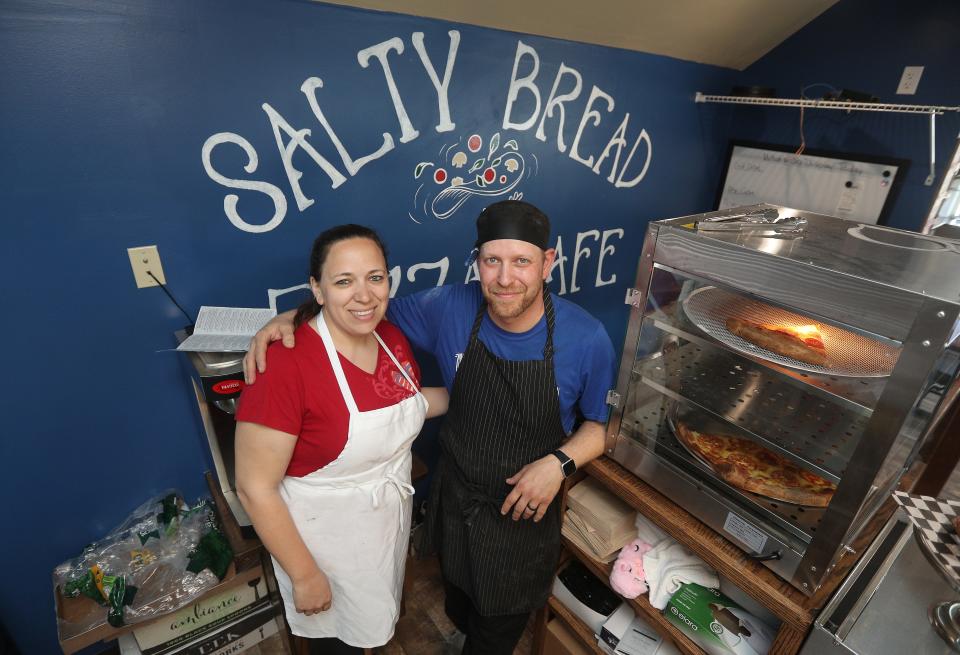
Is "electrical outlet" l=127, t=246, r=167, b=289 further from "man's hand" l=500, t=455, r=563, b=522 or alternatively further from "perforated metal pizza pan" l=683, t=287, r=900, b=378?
"perforated metal pizza pan" l=683, t=287, r=900, b=378

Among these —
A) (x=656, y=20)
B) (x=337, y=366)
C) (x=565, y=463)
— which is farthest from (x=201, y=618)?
(x=656, y=20)

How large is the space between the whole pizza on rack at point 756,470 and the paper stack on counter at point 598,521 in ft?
1.24

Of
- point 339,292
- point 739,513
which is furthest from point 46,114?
point 739,513

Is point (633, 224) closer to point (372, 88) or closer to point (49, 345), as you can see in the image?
point (372, 88)

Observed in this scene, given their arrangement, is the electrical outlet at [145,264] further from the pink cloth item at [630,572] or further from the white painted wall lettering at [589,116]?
the white painted wall lettering at [589,116]

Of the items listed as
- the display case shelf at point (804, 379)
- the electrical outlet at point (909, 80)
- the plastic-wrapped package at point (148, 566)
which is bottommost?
the plastic-wrapped package at point (148, 566)

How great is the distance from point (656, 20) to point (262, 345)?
234cm

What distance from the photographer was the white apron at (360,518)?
1.38m

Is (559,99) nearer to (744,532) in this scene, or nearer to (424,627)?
(744,532)

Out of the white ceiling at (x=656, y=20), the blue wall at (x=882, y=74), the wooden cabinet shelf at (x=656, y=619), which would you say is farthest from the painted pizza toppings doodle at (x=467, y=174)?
the blue wall at (x=882, y=74)

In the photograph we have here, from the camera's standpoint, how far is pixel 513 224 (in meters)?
1.38

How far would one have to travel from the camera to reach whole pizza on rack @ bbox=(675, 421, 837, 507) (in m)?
1.23

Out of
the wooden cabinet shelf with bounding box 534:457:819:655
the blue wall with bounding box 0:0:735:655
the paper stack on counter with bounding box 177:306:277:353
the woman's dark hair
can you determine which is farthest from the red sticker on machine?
the wooden cabinet shelf with bounding box 534:457:819:655

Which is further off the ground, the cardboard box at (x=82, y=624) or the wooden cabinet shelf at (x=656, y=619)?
the wooden cabinet shelf at (x=656, y=619)
